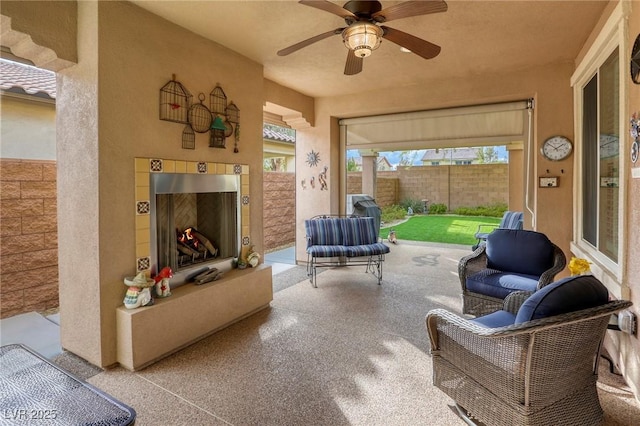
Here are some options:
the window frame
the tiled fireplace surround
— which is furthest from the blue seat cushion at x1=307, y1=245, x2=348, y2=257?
the window frame

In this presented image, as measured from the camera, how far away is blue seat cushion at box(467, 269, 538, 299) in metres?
2.84

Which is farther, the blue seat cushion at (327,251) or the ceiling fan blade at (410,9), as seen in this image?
the blue seat cushion at (327,251)

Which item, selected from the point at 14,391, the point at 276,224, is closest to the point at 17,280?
the point at 14,391

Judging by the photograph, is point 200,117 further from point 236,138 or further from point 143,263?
point 143,263

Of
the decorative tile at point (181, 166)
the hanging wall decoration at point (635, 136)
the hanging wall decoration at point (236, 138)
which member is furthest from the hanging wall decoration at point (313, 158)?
the hanging wall decoration at point (635, 136)

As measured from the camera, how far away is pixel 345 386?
85.2 inches

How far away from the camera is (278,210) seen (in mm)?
6746

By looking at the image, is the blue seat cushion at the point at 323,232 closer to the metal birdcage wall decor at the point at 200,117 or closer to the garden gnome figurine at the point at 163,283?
the metal birdcage wall decor at the point at 200,117

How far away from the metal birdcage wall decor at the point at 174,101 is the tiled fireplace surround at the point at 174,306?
377 millimetres

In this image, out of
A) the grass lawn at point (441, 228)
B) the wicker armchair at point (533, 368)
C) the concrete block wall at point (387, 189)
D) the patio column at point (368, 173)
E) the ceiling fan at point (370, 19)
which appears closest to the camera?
the wicker armchair at point (533, 368)

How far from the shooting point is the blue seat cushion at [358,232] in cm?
484

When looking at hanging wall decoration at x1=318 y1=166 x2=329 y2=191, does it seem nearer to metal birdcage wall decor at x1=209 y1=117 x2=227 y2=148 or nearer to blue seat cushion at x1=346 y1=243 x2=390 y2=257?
blue seat cushion at x1=346 y1=243 x2=390 y2=257

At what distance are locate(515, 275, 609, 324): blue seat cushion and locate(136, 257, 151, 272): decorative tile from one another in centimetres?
255

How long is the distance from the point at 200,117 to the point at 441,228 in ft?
25.8
